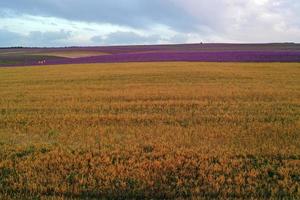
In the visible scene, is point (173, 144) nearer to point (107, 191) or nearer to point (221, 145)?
point (221, 145)

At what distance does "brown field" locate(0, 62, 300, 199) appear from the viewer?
658 centimetres

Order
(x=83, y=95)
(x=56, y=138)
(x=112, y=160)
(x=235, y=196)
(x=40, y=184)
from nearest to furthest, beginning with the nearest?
(x=235, y=196), (x=40, y=184), (x=112, y=160), (x=56, y=138), (x=83, y=95)

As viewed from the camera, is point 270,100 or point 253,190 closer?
point 253,190

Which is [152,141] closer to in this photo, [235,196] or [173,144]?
[173,144]

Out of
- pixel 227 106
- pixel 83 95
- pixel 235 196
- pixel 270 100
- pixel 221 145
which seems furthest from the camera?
pixel 83 95

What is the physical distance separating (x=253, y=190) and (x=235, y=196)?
0.37 meters

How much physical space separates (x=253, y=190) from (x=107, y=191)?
7.92 ft

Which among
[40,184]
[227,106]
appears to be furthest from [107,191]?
[227,106]

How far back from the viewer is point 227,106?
14.4m

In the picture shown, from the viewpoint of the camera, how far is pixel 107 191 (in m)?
6.45

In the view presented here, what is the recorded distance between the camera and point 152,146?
891cm

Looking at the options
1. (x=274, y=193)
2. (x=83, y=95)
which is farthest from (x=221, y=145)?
(x=83, y=95)

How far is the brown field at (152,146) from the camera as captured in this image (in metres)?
6.58

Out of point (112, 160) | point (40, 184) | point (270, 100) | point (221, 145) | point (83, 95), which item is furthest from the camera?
point (83, 95)
